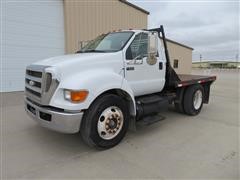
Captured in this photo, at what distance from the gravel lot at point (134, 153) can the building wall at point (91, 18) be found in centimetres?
682

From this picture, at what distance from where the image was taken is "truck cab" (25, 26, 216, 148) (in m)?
3.00

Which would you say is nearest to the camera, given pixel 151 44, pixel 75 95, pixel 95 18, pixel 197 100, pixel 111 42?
pixel 75 95

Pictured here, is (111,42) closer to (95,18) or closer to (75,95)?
(75,95)

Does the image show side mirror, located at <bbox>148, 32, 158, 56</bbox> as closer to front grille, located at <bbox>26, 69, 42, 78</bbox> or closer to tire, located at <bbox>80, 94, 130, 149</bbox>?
tire, located at <bbox>80, 94, 130, 149</bbox>

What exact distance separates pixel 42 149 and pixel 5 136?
1123mm

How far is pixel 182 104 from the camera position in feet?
18.0

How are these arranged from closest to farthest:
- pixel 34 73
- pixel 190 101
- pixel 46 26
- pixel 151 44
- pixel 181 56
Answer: pixel 34 73, pixel 151 44, pixel 190 101, pixel 46 26, pixel 181 56

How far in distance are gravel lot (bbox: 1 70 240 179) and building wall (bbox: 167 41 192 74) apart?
1510 centimetres

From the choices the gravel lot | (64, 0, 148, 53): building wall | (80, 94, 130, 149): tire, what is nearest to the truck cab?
(80, 94, 130, 149): tire

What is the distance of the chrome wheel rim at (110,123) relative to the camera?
3.31m

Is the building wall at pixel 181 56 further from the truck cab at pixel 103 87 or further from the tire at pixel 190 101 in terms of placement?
the truck cab at pixel 103 87

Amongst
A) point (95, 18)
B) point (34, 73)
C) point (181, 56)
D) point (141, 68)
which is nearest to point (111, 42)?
point (141, 68)

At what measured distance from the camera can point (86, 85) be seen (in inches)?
118

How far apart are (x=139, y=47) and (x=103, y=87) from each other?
4.60ft
